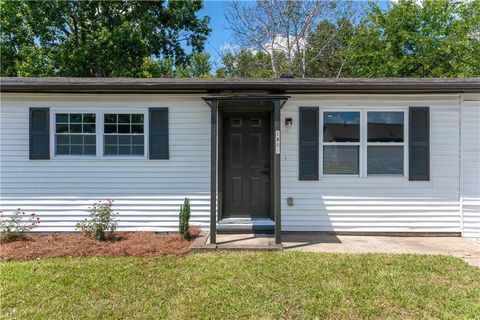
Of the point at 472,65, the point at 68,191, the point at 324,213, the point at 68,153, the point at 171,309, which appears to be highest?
the point at 472,65

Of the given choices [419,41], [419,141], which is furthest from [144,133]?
[419,41]

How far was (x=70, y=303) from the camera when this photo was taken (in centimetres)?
334

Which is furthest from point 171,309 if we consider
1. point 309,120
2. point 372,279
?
point 309,120

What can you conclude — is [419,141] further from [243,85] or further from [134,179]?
[134,179]

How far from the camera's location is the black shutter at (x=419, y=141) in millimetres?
5832

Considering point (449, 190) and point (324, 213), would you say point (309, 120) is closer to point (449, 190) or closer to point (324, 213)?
point (324, 213)

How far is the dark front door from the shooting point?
256 inches

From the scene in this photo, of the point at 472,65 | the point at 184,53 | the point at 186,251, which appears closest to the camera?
the point at 186,251

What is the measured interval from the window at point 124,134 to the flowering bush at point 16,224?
1.85m

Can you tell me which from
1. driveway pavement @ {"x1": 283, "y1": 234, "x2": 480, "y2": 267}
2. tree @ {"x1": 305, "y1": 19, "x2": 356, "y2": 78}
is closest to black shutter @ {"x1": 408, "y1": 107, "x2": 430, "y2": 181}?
driveway pavement @ {"x1": 283, "y1": 234, "x2": 480, "y2": 267}

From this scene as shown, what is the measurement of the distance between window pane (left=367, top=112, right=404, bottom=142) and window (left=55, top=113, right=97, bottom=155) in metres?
5.24

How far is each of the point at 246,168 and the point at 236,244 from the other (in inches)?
68.9

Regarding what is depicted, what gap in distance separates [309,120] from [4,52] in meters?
18.0

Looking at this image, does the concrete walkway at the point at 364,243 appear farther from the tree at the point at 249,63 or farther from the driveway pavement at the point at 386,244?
the tree at the point at 249,63
